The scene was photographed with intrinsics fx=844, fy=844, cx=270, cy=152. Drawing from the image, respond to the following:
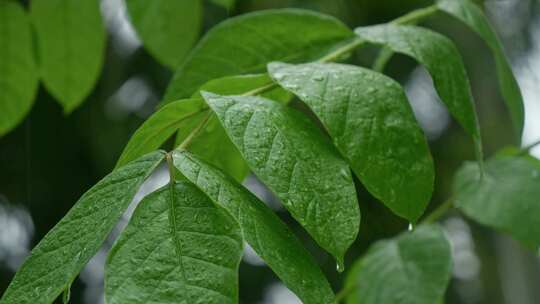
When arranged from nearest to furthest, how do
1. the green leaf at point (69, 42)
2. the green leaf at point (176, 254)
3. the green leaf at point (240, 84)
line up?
1. the green leaf at point (176, 254)
2. the green leaf at point (240, 84)
3. the green leaf at point (69, 42)

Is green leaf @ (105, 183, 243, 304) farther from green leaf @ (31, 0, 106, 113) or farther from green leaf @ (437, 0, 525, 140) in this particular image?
green leaf @ (31, 0, 106, 113)

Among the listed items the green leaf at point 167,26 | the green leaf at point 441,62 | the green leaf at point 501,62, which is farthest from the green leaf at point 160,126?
the green leaf at point 167,26

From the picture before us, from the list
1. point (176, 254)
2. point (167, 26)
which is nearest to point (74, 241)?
point (176, 254)

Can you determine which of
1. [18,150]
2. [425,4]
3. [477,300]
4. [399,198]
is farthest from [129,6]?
[477,300]

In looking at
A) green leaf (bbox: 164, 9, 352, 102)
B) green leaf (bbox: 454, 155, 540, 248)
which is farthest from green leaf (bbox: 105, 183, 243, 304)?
green leaf (bbox: 454, 155, 540, 248)

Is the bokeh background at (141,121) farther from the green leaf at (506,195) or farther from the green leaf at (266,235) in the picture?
the green leaf at (266,235)

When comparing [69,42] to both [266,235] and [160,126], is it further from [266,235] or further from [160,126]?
[266,235]
